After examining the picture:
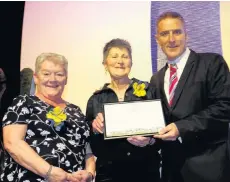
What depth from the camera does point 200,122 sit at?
1834 mm

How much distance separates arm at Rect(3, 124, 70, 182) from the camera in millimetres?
1794

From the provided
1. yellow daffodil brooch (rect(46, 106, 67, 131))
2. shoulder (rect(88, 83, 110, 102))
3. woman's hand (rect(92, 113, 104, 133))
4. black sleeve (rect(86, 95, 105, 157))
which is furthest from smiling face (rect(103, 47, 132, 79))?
yellow daffodil brooch (rect(46, 106, 67, 131))

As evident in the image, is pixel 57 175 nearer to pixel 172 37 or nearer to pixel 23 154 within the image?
pixel 23 154

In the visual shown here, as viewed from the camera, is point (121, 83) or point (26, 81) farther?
point (26, 81)

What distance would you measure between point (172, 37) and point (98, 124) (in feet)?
2.51

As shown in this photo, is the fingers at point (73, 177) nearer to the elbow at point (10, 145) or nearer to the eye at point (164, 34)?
the elbow at point (10, 145)

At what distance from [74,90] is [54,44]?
1.29 ft

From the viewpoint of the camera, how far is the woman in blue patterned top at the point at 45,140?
181 centimetres

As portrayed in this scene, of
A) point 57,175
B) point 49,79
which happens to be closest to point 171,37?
point 49,79

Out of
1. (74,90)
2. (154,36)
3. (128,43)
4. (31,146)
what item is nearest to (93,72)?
(74,90)

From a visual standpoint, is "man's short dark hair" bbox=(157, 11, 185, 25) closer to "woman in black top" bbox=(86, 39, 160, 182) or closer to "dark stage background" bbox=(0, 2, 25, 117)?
"woman in black top" bbox=(86, 39, 160, 182)

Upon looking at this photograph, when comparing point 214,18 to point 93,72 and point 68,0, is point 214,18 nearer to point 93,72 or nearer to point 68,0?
point 93,72

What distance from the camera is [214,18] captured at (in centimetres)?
220

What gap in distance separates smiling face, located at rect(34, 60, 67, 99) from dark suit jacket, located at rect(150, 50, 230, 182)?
72cm
